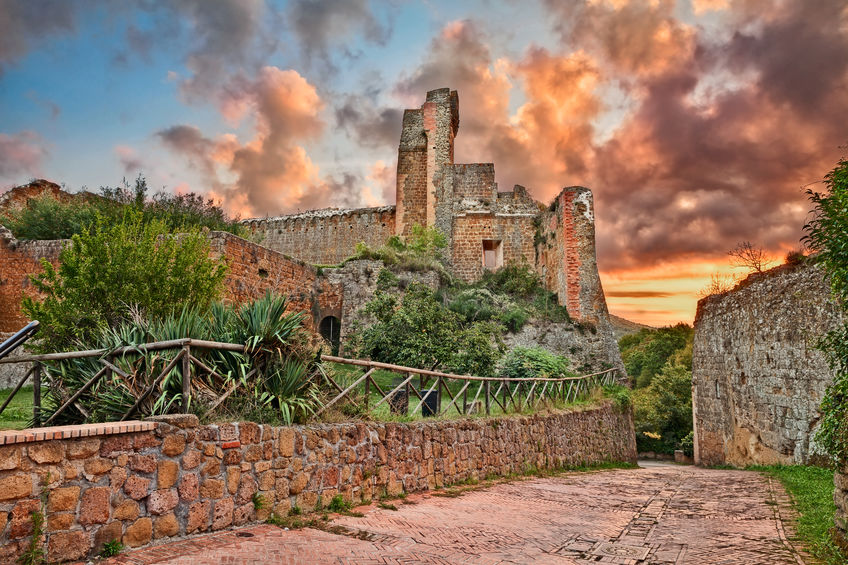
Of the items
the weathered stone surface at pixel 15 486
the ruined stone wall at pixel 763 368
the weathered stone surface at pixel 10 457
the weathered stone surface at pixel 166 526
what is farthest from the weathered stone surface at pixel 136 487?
the ruined stone wall at pixel 763 368

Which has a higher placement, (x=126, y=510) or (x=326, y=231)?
(x=326, y=231)

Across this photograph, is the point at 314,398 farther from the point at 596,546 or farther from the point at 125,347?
the point at 596,546

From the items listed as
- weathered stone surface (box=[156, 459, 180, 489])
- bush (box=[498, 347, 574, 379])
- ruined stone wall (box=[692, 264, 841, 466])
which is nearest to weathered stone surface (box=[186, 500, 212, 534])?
weathered stone surface (box=[156, 459, 180, 489])

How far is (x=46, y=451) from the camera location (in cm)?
462

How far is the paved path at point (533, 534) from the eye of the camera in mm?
5410

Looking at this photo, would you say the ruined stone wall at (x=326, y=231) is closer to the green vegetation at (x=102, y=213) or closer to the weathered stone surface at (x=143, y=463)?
the green vegetation at (x=102, y=213)

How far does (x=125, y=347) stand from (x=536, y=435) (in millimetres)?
9539

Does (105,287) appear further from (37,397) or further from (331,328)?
(331,328)

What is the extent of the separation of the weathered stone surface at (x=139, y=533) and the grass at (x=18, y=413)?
10.0ft

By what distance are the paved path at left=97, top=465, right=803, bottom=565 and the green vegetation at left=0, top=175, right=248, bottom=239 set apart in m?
13.4

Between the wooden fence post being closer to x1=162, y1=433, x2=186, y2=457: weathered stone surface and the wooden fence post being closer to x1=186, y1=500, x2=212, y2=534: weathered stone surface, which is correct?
x1=162, y1=433, x2=186, y2=457: weathered stone surface

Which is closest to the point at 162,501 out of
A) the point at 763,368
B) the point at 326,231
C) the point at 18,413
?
the point at 18,413

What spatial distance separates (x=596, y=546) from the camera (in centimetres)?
643

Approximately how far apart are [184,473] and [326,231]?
2776 centimetres
